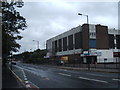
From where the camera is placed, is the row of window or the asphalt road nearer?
the asphalt road

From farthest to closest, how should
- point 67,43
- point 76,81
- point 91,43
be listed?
1. point 67,43
2. point 91,43
3. point 76,81

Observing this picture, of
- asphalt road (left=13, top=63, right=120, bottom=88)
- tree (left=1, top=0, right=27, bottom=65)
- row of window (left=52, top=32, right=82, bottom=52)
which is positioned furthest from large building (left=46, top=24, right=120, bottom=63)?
asphalt road (left=13, top=63, right=120, bottom=88)

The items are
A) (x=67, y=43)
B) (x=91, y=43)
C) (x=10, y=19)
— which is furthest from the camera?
(x=67, y=43)

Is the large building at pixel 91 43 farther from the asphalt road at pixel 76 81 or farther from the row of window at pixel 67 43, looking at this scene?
the asphalt road at pixel 76 81

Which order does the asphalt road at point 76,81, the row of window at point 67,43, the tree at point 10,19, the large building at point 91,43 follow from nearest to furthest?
the asphalt road at point 76,81, the tree at point 10,19, the large building at point 91,43, the row of window at point 67,43

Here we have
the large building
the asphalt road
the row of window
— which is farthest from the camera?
the row of window

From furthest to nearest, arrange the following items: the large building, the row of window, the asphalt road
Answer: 1. the row of window
2. the large building
3. the asphalt road

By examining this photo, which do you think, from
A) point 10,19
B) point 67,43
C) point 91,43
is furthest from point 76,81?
point 67,43

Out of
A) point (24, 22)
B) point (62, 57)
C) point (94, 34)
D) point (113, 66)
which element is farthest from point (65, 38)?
point (24, 22)

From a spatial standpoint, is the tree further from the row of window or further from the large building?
the row of window

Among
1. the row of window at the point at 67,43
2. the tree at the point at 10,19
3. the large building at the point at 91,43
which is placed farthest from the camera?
the row of window at the point at 67,43

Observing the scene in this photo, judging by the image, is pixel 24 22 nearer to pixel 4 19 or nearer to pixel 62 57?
pixel 4 19

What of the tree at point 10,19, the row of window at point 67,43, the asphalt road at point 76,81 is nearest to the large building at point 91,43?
the row of window at point 67,43

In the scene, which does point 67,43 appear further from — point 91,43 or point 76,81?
point 76,81
